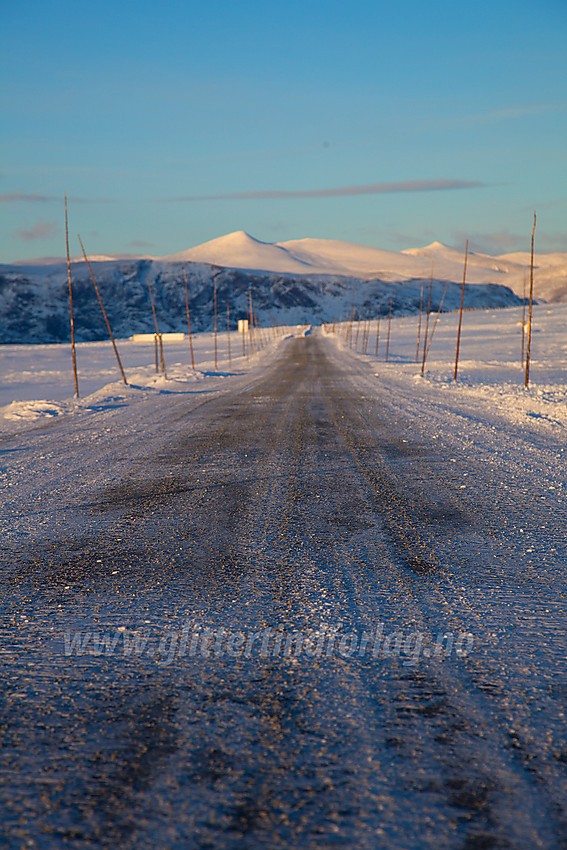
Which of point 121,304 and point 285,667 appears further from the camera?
point 121,304

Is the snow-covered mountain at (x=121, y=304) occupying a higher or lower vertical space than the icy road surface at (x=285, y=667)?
higher

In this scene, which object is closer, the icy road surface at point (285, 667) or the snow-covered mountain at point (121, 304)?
the icy road surface at point (285, 667)

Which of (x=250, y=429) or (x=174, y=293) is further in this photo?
(x=174, y=293)

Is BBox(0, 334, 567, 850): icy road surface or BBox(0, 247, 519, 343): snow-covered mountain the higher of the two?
BBox(0, 247, 519, 343): snow-covered mountain

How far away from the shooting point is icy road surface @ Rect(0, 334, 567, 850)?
1.92 m

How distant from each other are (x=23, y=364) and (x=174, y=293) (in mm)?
149108

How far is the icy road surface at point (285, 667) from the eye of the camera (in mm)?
1921

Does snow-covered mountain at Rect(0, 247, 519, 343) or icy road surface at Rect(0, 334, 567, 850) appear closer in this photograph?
icy road surface at Rect(0, 334, 567, 850)

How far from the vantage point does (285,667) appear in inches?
110

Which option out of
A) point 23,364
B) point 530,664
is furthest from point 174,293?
point 530,664

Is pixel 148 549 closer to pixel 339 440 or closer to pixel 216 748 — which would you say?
pixel 216 748

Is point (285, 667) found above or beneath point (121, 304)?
beneath

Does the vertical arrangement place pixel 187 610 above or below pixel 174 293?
below

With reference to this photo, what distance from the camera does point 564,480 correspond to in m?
6.44
